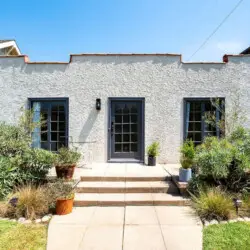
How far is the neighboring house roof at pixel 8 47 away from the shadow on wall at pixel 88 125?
19.7ft

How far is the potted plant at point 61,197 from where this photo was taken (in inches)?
180

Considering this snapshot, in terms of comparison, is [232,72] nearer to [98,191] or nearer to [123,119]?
[123,119]

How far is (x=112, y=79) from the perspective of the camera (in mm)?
7949

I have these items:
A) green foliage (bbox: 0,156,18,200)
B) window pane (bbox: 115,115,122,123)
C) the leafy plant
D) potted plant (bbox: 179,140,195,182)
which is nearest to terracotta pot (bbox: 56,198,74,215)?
the leafy plant

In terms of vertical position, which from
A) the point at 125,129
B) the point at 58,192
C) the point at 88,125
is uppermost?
the point at 88,125

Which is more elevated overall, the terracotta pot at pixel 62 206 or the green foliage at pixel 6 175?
the green foliage at pixel 6 175

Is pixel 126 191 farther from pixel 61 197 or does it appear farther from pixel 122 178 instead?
pixel 61 197

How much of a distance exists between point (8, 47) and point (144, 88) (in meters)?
7.91

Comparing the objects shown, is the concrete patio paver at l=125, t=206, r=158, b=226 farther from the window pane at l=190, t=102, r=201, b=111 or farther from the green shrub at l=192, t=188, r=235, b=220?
the window pane at l=190, t=102, r=201, b=111

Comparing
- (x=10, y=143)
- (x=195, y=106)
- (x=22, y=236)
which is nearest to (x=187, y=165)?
(x=195, y=106)

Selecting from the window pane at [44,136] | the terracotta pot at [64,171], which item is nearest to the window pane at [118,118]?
the terracotta pot at [64,171]

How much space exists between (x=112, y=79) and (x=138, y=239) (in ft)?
19.4

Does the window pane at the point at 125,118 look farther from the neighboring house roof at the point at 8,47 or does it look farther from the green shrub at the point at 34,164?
the neighboring house roof at the point at 8,47

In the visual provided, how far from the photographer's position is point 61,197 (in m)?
4.69
